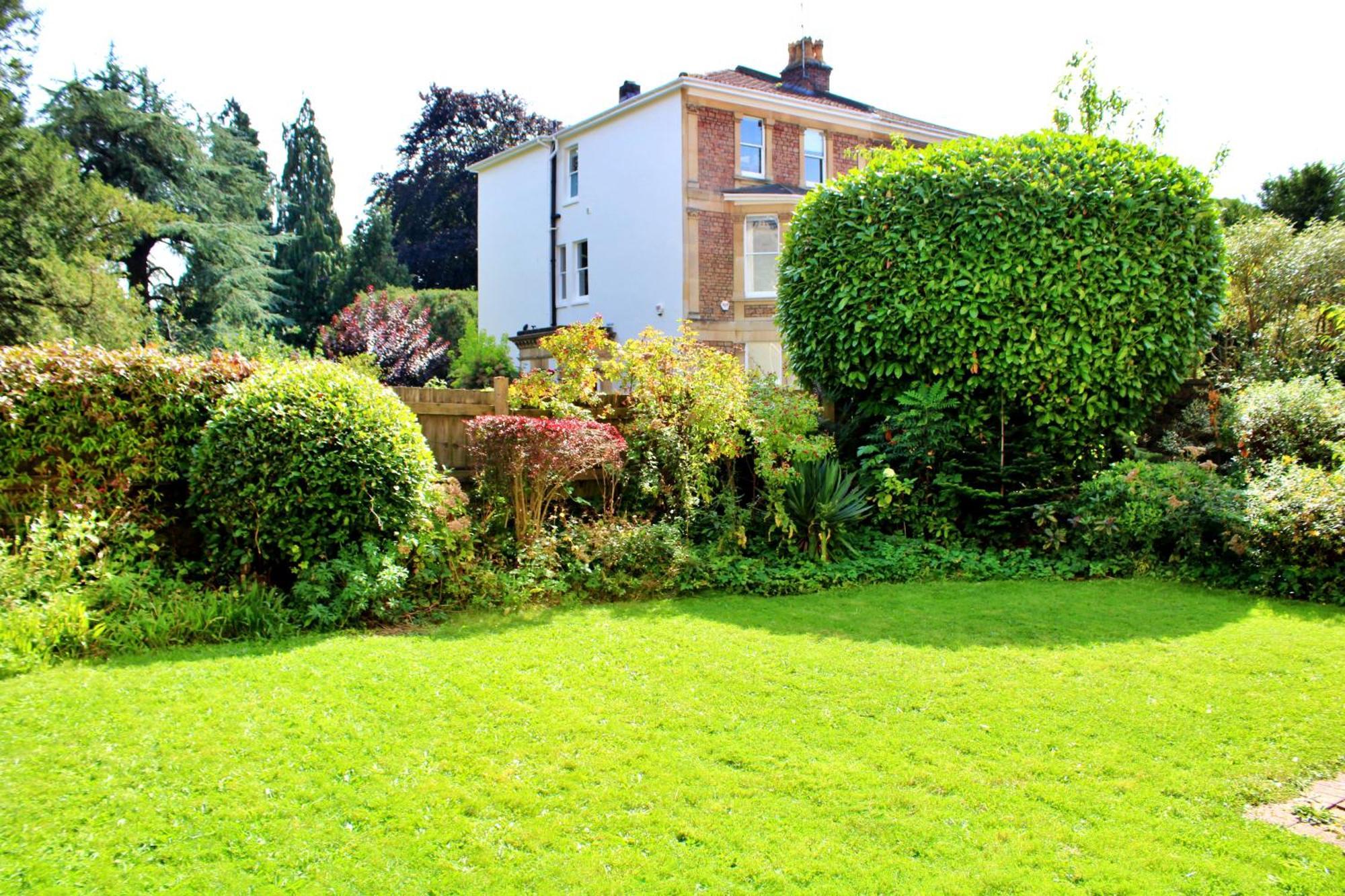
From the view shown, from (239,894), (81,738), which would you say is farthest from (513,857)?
(81,738)

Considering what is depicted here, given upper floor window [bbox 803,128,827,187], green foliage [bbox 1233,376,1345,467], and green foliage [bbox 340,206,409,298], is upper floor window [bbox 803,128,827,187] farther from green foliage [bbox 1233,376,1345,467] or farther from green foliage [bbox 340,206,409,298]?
green foliage [bbox 340,206,409,298]

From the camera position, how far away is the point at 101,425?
6.89 meters

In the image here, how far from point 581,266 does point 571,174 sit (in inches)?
119

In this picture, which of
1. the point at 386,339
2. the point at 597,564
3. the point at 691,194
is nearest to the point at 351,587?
the point at 597,564

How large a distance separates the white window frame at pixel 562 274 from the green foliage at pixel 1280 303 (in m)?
18.2

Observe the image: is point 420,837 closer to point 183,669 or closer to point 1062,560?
point 183,669

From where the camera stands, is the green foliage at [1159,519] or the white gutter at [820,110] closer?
the green foliage at [1159,519]

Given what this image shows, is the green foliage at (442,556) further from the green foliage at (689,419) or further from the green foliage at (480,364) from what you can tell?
the green foliage at (480,364)

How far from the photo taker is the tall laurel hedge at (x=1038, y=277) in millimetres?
9430

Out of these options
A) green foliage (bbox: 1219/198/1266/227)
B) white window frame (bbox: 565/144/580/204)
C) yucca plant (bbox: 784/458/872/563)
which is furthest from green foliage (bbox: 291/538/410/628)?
white window frame (bbox: 565/144/580/204)

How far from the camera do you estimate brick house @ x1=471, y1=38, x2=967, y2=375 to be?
22.9 meters

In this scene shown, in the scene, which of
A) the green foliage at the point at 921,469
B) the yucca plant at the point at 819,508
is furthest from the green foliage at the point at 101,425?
the green foliage at the point at 921,469

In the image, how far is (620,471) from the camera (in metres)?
8.79

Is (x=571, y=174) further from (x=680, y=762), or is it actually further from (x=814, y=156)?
(x=680, y=762)
